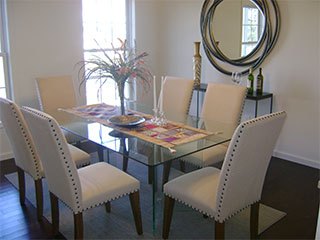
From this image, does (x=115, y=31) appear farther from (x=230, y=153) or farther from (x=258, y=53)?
(x=230, y=153)

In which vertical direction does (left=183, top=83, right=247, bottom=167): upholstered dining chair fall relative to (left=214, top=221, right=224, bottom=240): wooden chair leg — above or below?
above

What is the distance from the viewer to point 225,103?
3.30 meters

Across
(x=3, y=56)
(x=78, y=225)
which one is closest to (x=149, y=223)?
(x=78, y=225)

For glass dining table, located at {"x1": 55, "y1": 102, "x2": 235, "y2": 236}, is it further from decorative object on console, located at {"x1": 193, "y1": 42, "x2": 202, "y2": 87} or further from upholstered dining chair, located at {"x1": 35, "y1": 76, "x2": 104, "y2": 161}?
decorative object on console, located at {"x1": 193, "y1": 42, "x2": 202, "y2": 87}

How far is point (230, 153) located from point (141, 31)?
11.9ft

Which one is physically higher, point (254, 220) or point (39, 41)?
point (39, 41)

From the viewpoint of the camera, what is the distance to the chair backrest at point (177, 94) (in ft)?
12.0

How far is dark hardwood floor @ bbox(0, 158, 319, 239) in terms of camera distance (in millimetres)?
2672

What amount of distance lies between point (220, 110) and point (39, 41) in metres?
2.35

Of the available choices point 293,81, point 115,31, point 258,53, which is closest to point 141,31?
point 115,31

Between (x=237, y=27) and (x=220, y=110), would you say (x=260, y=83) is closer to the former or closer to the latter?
(x=237, y=27)

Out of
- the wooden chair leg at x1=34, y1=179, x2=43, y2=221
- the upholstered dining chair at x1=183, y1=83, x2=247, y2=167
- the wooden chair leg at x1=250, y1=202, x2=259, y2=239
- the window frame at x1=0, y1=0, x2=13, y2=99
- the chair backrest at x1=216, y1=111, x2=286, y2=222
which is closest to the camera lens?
the chair backrest at x1=216, y1=111, x2=286, y2=222

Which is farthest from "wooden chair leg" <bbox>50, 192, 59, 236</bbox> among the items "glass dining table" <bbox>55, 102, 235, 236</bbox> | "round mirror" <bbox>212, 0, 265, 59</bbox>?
"round mirror" <bbox>212, 0, 265, 59</bbox>

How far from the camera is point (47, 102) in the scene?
3844mm
